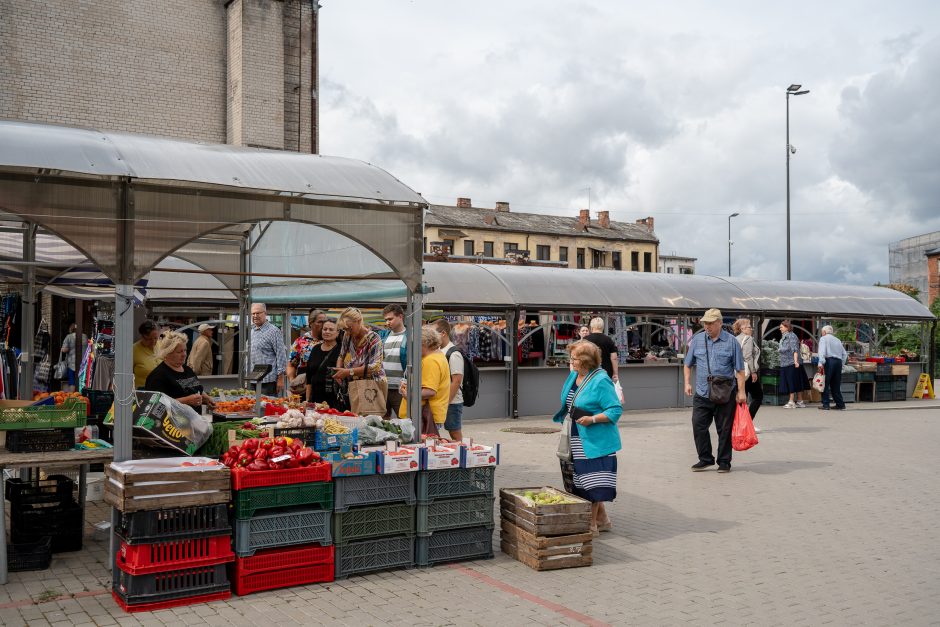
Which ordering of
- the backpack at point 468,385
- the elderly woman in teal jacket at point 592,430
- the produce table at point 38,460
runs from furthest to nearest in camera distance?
the backpack at point 468,385
the elderly woman in teal jacket at point 592,430
the produce table at point 38,460

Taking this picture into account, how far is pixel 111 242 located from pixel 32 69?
1654cm

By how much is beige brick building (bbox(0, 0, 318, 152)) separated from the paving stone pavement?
1480 cm

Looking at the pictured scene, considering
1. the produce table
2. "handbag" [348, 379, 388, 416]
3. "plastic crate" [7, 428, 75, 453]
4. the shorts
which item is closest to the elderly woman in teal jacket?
the shorts

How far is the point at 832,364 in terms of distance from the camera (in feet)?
65.3

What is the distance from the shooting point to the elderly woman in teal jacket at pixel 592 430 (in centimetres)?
717

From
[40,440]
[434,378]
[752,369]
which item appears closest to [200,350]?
[434,378]

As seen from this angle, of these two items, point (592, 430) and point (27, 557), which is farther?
point (592, 430)

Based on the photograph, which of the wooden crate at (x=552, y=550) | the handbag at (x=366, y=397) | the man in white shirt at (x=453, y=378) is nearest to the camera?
the wooden crate at (x=552, y=550)

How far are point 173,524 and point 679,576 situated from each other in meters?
3.83

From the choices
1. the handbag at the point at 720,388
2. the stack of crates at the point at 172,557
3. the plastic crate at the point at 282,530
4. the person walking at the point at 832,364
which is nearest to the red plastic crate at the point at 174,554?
the stack of crates at the point at 172,557

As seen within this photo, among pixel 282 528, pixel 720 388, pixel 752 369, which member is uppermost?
pixel 752 369

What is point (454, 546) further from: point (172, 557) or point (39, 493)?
point (39, 493)

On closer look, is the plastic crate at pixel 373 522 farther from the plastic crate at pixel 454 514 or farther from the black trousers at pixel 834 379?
the black trousers at pixel 834 379

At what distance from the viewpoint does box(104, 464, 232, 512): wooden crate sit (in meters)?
5.61
